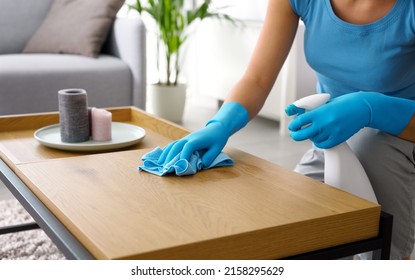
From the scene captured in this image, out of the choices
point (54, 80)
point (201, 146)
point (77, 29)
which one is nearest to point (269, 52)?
Result: point (201, 146)

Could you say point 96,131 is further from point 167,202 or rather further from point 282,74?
point 282,74

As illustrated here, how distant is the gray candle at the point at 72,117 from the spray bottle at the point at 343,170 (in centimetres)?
61

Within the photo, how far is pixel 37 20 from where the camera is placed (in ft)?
11.9

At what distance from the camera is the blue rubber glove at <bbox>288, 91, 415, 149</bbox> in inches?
51.3

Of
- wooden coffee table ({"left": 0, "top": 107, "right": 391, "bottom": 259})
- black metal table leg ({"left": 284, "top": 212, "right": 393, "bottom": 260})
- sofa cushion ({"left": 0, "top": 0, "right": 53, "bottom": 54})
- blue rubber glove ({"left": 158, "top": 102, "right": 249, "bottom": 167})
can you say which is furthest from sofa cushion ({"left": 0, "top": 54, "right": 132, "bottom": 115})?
black metal table leg ({"left": 284, "top": 212, "right": 393, "bottom": 260})

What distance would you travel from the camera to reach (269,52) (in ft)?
5.26

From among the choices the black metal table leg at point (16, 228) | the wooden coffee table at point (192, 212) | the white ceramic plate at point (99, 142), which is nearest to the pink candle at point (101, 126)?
the white ceramic plate at point (99, 142)

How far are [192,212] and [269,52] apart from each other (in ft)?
2.08

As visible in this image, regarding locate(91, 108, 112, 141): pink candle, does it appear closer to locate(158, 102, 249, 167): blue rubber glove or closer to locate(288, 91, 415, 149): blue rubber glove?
locate(158, 102, 249, 167): blue rubber glove

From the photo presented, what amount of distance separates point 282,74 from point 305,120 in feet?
8.09

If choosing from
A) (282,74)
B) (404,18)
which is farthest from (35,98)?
(404,18)

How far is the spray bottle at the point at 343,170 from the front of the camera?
1.30 metres

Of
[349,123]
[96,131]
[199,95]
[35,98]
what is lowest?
[199,95]
